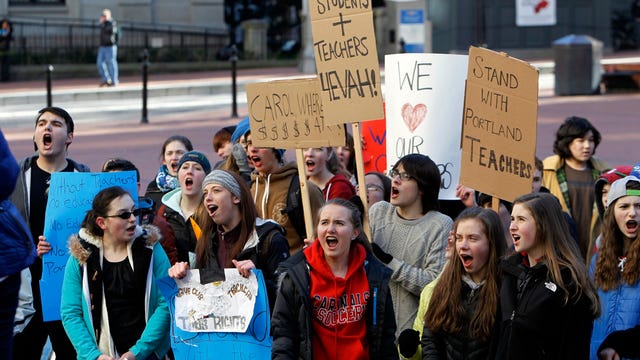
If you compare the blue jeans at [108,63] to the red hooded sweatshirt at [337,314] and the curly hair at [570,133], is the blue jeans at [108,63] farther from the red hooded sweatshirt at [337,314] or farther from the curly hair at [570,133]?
the red hooded sweatshirt at [337,314]

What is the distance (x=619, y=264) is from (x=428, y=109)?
2222mm

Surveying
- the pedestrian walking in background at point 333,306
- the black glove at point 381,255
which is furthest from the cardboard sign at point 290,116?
the pedestrian walking in background at point 333,306

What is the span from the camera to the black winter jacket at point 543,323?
17.6 feet

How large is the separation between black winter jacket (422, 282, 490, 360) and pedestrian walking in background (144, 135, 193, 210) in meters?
2.90

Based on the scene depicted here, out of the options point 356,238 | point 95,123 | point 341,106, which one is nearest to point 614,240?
point 356,238

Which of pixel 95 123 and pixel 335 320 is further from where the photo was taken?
pixel 95 123

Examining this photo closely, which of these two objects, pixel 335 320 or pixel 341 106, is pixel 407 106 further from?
pixel 335 320

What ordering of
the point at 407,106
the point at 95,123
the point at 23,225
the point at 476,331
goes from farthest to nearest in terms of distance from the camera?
the point at 95,123 < the point at 407,106 < the point at 476,331 < the point at 23,225

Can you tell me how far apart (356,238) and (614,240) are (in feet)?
4.47

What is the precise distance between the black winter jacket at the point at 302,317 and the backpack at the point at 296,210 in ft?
5.29

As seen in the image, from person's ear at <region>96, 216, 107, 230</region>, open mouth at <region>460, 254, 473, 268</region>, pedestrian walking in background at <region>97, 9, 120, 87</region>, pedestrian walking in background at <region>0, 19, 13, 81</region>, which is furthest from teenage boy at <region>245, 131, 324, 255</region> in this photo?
pedestrian walking in background at <region>0, 19, 13, 81</region>

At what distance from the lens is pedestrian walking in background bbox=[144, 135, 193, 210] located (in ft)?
27.1

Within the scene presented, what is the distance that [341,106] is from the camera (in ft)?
23.6

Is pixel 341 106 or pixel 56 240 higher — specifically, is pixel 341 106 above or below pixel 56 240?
above
